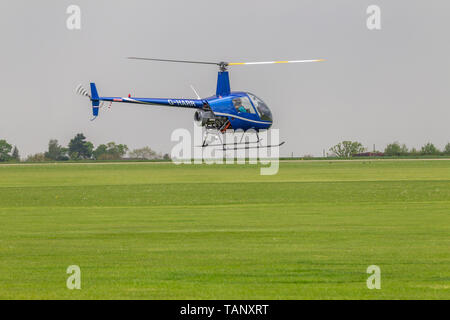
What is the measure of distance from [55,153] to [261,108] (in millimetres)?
132488

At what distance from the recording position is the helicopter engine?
55.7m

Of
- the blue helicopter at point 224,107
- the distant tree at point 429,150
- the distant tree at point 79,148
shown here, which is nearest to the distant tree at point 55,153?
the distant tree at point 79,148

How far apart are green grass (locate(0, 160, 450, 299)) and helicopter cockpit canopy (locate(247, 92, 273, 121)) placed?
7.96m

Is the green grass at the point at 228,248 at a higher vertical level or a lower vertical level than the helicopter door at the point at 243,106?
lower

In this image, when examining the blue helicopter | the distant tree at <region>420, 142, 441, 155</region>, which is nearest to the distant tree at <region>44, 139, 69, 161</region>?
the distant tree at <region>420, 142, 441, 155</region>

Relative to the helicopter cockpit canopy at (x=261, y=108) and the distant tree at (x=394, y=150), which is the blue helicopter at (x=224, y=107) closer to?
the helicopter cockpit canopy at (x=261, y=108)

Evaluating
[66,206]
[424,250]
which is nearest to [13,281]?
[424,250]

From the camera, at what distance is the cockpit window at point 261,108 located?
57906 mm

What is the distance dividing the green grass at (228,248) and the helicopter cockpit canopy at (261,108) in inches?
313

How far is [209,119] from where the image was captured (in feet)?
183

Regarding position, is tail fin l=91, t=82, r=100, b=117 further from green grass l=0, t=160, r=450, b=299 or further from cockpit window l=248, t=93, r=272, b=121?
cockpit window l=248, t=93, r=272, b=121

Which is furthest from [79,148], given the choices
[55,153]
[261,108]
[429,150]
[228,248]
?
[228,248]
